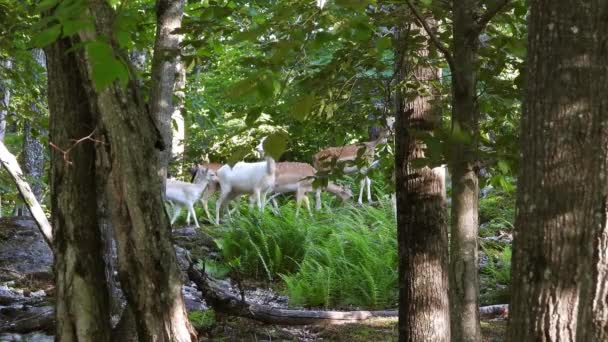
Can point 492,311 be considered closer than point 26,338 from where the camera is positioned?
No

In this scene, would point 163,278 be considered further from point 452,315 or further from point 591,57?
point 591,57

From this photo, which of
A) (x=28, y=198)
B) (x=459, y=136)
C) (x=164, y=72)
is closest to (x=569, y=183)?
(x=459, y=136)

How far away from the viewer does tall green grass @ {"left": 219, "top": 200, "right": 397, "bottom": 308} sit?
824cm

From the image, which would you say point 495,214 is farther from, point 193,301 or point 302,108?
point 302,108

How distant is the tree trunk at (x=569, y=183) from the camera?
2.23 metres

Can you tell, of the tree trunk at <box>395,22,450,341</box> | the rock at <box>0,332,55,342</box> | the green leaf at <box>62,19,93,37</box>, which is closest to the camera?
the green leaf at <box>62,19,93,37</box>

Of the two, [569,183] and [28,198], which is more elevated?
[28,198]

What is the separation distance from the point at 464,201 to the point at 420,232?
1.11 metres

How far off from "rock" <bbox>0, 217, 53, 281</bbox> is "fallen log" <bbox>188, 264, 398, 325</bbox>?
9.20ft

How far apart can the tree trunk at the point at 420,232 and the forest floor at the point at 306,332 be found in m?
1.38

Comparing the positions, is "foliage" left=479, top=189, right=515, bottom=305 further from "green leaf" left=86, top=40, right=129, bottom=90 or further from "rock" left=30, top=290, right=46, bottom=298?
"rock" left=30, top=290, right=46, bottom=298

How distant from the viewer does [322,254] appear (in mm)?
9562

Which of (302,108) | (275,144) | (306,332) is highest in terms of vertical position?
(302,108)

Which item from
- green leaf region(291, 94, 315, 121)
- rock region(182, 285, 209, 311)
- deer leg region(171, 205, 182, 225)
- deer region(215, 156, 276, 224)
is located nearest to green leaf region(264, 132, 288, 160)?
green leaf region(291, 94, 315, 121)
